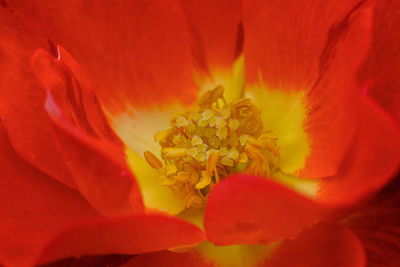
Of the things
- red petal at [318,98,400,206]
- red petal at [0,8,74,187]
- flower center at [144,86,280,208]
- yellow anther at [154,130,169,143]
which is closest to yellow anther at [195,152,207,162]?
flower center at [144,86,280,208]

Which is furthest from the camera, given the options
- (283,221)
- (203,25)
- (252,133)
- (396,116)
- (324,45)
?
(203,25)

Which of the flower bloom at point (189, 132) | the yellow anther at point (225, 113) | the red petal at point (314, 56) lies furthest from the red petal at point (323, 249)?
the yellow anther at point (225, 113)

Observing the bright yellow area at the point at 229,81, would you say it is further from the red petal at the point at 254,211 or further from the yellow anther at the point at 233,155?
the red petal at the point at 254,211

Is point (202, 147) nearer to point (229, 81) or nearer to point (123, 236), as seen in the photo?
point (229, 81)

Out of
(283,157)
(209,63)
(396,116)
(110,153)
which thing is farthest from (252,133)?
(110,153)

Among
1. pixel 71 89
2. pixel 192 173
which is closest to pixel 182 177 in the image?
pixel 192 173

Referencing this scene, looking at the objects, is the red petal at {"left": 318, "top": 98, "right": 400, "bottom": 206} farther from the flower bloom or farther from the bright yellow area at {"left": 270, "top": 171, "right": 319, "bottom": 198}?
the bright yellow area at {"left": 270, "top": 171, "right": 319, "bottom": 198}

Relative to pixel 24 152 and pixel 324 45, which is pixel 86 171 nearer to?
pixel 24 152
